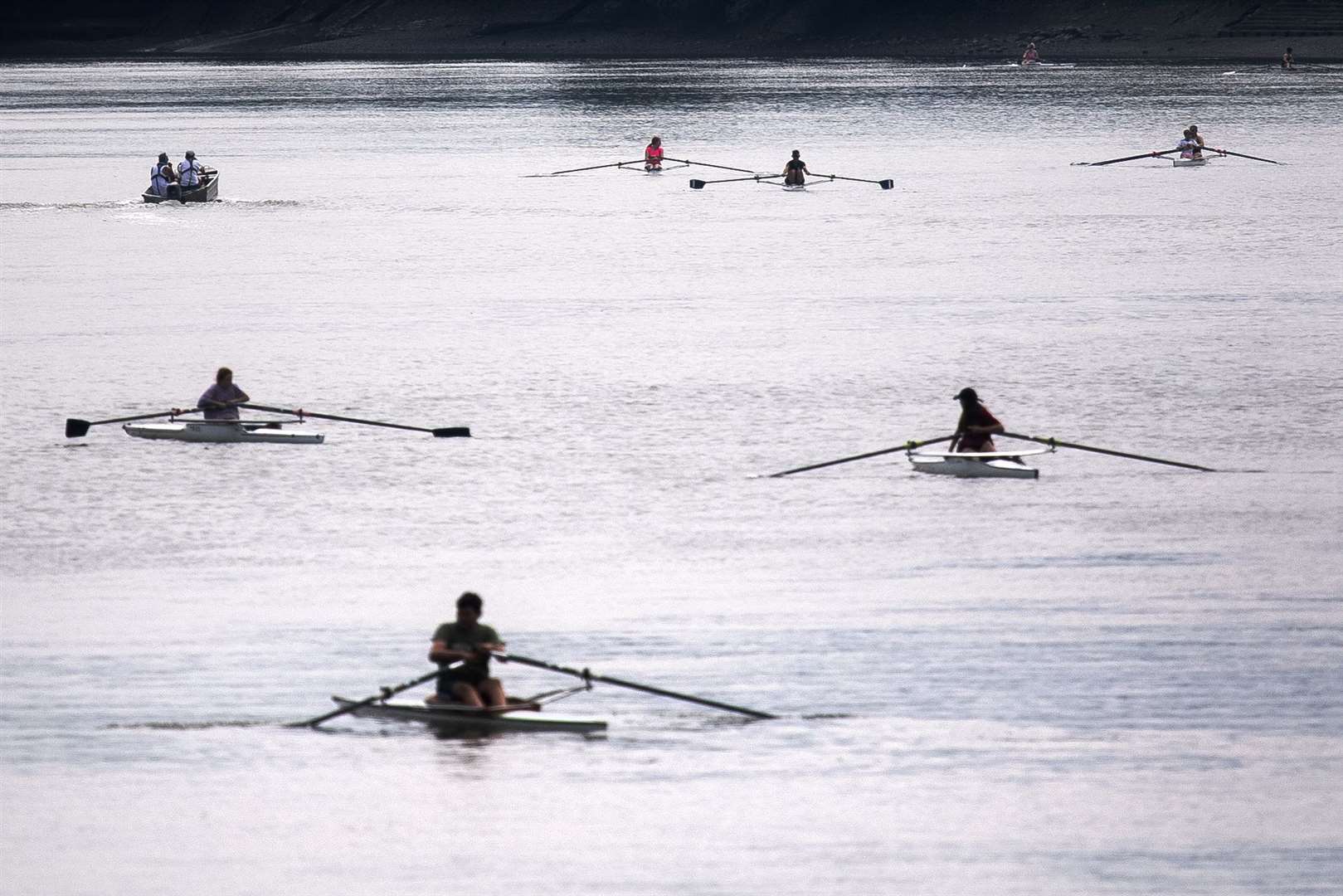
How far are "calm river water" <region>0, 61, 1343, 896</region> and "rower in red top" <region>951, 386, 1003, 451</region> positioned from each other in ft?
2.96

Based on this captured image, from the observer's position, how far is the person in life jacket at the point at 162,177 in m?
75.6

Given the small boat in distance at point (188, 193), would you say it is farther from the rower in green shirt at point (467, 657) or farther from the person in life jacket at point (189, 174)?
the rower in green shirt at point (467, 657)

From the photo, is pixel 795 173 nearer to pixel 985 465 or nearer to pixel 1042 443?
pixel 1042 443

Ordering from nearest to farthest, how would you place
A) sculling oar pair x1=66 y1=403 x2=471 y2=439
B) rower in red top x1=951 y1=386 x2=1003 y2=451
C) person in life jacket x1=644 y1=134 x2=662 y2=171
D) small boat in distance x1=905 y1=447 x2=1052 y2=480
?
rower in red top x1=951 y1=386 x2=1003 y2=451
small boat in distance x1=905 y1=447 x2=1052 y2=480
sculling oar pair x1=66 y1=403 x2=471 y2=439
person in life jacket x1=644 y1=134 x2=662 y2=171

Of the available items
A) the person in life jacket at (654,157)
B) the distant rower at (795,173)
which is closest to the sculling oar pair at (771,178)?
the distant rower at (795,173)

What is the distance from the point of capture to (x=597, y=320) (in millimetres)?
51688

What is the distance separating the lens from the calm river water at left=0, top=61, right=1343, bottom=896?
19547 mm

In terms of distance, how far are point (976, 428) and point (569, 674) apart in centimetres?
1177

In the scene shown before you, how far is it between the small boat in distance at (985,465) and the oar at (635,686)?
10.9 m

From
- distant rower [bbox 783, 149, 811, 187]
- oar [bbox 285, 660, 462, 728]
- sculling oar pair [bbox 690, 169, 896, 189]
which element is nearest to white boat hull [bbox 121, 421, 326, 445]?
oar [bbox 285, 660, 462, 728]

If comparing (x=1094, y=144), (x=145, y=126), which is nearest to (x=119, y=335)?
(x=1094, y=144)

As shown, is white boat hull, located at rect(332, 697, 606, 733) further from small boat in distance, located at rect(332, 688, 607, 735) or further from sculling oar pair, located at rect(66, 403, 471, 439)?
sculling oar pair, located at rect(66, 403, 471, 439)

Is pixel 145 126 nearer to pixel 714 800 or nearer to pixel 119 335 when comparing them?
pixel 119 335

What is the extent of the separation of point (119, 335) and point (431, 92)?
137 m
